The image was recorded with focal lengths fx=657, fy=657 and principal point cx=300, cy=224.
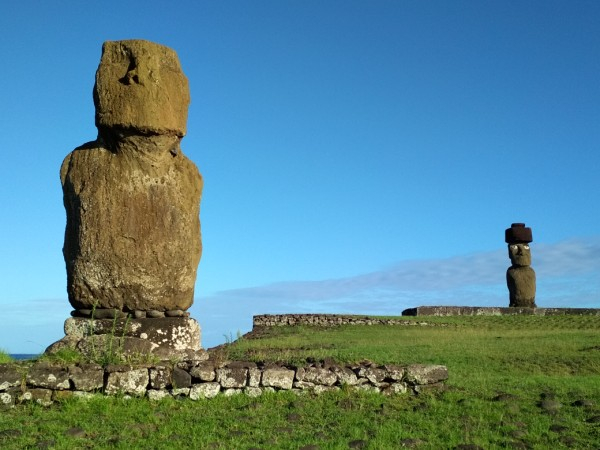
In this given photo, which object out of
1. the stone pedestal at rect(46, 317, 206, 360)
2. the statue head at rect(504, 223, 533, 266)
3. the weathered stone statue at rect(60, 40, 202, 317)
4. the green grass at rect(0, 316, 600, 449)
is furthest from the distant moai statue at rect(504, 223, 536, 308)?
the weathered stone statue at rect(60, 40, 202, 317)

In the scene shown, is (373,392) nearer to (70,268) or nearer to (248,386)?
(248,386)

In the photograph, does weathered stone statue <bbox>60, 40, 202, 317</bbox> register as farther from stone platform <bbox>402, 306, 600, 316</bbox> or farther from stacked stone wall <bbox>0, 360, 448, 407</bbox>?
stone platform <bbox>402, 306, 600, 316</bbox>

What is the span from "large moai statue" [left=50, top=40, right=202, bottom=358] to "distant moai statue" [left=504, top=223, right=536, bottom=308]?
2796cm

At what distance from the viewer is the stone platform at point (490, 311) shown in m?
32.3

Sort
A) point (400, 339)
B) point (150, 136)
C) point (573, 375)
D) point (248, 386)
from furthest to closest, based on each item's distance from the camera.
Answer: point (400, 339) → point (573, 375) → point (150, 136) → point (248, 386)

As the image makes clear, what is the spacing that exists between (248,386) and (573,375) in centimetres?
761

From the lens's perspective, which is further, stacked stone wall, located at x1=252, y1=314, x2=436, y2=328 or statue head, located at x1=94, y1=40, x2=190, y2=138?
stacked stone wall, located at x1=252, y1=314, x2=436, y2=328

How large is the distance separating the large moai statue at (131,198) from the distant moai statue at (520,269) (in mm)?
27959

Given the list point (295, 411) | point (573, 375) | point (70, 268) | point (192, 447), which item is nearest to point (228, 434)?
point (192, 447)

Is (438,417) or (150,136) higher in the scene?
(150,136)

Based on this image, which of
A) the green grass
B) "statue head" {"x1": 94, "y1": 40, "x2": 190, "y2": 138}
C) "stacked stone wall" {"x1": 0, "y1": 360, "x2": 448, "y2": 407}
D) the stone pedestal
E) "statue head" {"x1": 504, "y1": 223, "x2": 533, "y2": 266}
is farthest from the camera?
"statue head" {"x1": 504, "y1": 223, "x2": 533, "y2": 266}

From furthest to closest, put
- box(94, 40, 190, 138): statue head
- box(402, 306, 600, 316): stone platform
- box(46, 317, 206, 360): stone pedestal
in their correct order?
box(402, 306, 600, 316): stone platform, box(94, 40, 190, 138): statue head, box(46, 317, 206, 360): stone pedestal

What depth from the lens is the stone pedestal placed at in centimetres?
948

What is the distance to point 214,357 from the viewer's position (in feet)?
34.2
